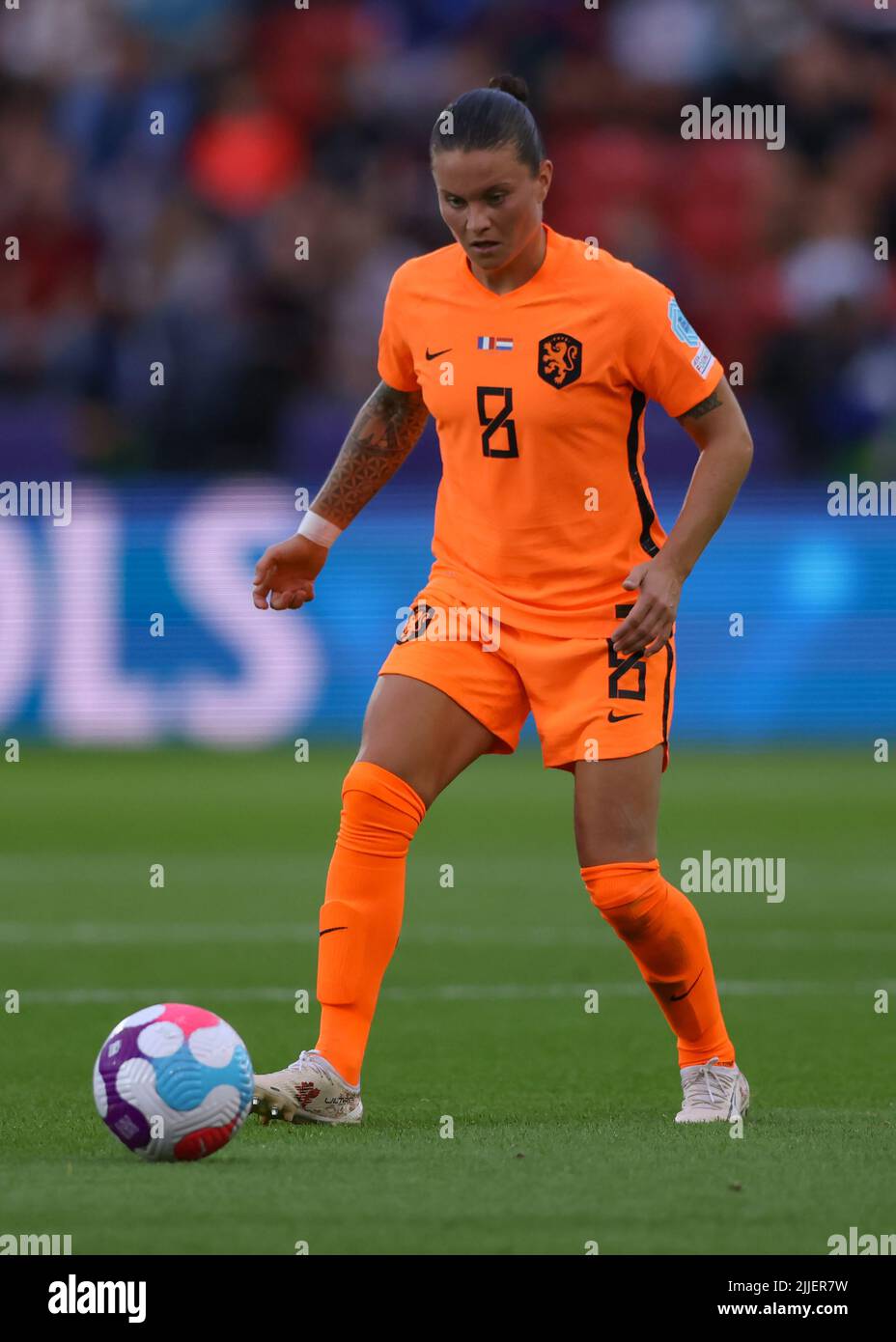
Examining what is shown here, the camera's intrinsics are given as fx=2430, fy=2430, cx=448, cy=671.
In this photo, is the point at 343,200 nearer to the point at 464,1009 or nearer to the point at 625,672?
the point at 464,1009

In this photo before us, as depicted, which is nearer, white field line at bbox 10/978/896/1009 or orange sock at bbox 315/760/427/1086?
orange sock at bbox 315/760/427/1086

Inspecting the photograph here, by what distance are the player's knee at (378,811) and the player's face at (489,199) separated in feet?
3.80

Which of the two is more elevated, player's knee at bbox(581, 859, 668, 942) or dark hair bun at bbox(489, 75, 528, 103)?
dark hair bun at bbox(489, 75, 528, 103)

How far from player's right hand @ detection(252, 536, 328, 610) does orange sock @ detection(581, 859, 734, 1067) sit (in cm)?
103

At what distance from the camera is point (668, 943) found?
214 inches

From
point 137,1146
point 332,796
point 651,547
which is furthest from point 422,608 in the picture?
point 332,796

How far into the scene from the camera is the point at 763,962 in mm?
8406

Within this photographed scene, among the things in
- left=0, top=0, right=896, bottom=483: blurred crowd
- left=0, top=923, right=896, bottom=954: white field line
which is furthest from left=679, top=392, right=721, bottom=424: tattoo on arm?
left=0, top=0, right=896, bottom=483: blurred crowd

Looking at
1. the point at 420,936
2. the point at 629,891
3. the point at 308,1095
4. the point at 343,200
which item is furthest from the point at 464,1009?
the point at 343,200

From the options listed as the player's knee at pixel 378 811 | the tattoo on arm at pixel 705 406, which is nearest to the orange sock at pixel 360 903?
the player's knee at pixel 378 811

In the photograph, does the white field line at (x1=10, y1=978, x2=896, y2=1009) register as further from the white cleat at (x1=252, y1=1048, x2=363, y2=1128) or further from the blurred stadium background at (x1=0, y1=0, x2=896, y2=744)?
the blurred stadium background at (x1=0, y1=0, x2=896, y2=744)

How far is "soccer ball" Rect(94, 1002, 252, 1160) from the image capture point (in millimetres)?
4727
